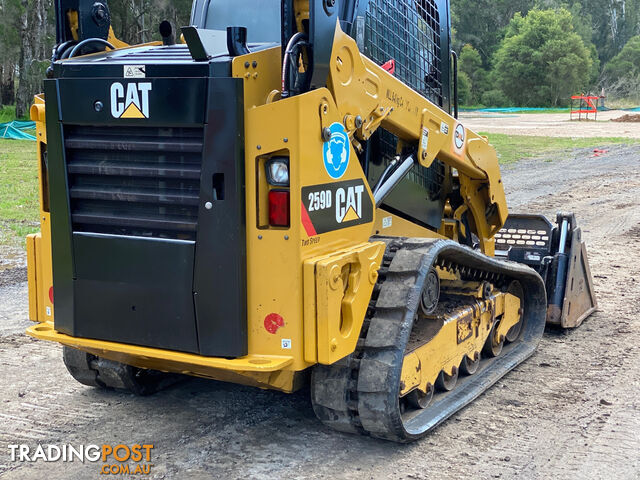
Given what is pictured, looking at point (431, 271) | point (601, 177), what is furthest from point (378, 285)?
point (601, 177)

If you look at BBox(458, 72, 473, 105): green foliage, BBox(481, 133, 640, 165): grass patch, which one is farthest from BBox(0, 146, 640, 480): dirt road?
BBox(458, 72, 473, 105): green foliage

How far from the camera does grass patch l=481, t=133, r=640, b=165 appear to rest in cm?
2225

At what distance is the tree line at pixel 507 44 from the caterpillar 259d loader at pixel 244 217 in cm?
2962

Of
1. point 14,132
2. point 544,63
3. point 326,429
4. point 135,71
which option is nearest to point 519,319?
point 326,429

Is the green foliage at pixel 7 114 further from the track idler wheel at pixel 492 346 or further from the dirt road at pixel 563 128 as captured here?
the track idler wheel at pixel 492 346

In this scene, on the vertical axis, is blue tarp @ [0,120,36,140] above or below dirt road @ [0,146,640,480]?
above

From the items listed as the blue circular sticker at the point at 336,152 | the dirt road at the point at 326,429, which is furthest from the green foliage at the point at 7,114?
the blue circular sticker at the point at 336,152

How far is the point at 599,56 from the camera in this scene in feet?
275

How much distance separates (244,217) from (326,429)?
1441 mm

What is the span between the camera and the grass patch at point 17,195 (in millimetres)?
10977

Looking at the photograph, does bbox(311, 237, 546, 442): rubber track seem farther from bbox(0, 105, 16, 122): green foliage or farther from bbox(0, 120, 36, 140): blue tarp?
bbox(0, 105, 16, 122): green foliage

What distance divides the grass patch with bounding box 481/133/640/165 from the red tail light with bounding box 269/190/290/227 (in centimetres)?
1731

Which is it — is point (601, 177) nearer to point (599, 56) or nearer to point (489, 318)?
point (489, 318)

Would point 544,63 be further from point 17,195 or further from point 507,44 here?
point 17,195
